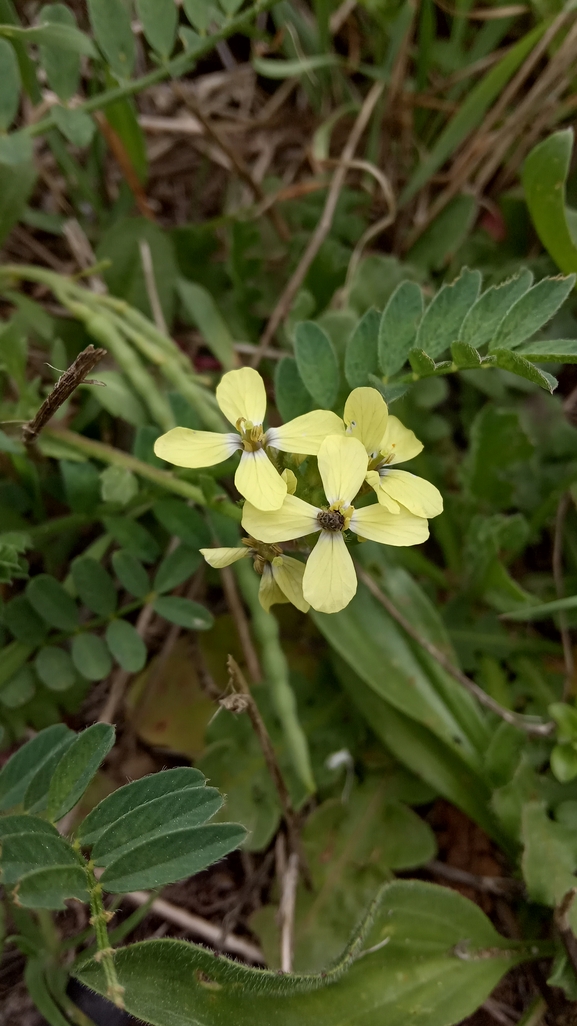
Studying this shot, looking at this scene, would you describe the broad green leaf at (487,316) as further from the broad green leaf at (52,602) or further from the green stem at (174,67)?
the broad green leaf at (52,602)

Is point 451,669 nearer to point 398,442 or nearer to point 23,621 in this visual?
point 398,442

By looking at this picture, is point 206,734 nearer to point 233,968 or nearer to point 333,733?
point 333,733

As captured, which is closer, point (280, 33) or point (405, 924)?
point (405, 924)

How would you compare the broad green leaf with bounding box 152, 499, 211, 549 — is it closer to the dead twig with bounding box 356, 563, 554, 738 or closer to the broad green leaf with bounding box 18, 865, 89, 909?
the dead twig with bounding box 356, 563, 554, 738

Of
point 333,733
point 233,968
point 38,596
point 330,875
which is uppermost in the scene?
point 38,596

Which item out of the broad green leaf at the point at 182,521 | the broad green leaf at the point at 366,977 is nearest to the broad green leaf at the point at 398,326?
the broad green leaf at the point at 182,521

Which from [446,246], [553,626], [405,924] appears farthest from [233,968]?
[446,246]

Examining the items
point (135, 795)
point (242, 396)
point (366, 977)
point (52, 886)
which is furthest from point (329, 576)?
point (366, 977)
